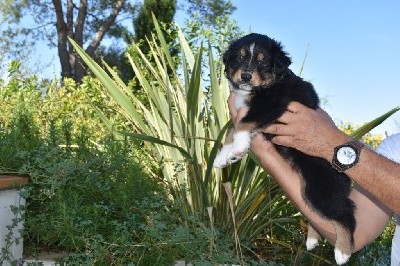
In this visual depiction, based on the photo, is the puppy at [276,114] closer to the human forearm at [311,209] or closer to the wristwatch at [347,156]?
the human forearm at [311,209]

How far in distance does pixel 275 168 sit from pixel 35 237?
206 centimetres

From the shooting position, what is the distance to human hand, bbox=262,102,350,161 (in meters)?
2.14

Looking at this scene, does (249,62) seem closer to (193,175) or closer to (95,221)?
(95,221)

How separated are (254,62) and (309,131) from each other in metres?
0.62

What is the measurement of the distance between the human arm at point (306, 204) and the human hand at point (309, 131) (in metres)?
0.17

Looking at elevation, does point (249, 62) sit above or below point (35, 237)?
above

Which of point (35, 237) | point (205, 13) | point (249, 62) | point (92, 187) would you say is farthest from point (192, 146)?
point (205, 13)

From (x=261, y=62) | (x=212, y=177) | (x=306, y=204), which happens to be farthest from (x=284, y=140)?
(x=212, y=177)

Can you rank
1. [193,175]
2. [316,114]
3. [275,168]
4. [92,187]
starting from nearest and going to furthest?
[316,114]
[275,168]
[92,187]
[193,175]

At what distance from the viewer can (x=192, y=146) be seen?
15.0 ft

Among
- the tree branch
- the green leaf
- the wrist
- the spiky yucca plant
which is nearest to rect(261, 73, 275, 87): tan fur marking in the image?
the wrist

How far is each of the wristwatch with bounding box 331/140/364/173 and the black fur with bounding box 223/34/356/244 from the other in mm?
346

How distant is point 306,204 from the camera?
8.26 feet

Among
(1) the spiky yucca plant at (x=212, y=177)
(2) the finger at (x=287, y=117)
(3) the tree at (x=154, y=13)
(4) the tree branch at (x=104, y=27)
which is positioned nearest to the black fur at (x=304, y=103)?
(2) the finger at (x=287, y=117)
